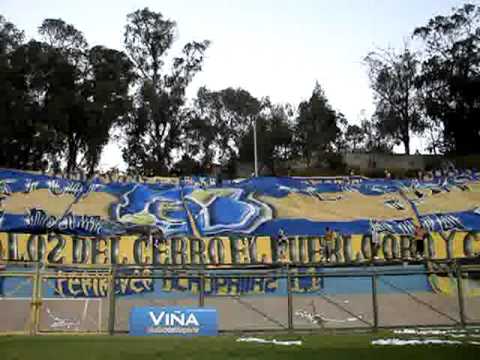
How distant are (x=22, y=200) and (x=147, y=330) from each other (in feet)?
63.5

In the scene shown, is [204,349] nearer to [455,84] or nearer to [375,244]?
[375,244]

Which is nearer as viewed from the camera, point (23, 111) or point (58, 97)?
point (23, 111)

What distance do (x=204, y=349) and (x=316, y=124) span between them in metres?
58.9

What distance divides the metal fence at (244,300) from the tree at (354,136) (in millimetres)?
58642

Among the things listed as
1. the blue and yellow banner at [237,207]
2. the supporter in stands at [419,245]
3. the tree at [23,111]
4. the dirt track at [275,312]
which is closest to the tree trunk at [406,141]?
the blue and yellow banner at [237,207]

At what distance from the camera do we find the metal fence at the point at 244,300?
13172mm

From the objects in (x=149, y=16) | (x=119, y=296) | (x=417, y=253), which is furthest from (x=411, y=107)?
(x=119, y=296)

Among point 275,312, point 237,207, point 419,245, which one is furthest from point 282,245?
point 275,312

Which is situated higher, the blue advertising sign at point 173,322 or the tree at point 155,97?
the tree at point 155,97

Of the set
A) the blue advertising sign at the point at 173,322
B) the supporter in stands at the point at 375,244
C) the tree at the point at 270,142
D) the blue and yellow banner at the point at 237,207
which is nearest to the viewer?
the blue advertising sign at the point at 173,322

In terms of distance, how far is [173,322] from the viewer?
11797mm

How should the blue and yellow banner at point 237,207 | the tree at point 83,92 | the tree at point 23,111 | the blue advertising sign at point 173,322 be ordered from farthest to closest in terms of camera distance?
the tree at point 83,92 < the tree at point 23,111 < the blue and yellow banner at point 237,207 < the blue advertising sign at point 173,322

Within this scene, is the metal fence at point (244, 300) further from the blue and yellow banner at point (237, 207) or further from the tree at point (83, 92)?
the tree at point (83, 92)

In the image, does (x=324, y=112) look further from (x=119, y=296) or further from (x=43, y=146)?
(x=119, y=296)
